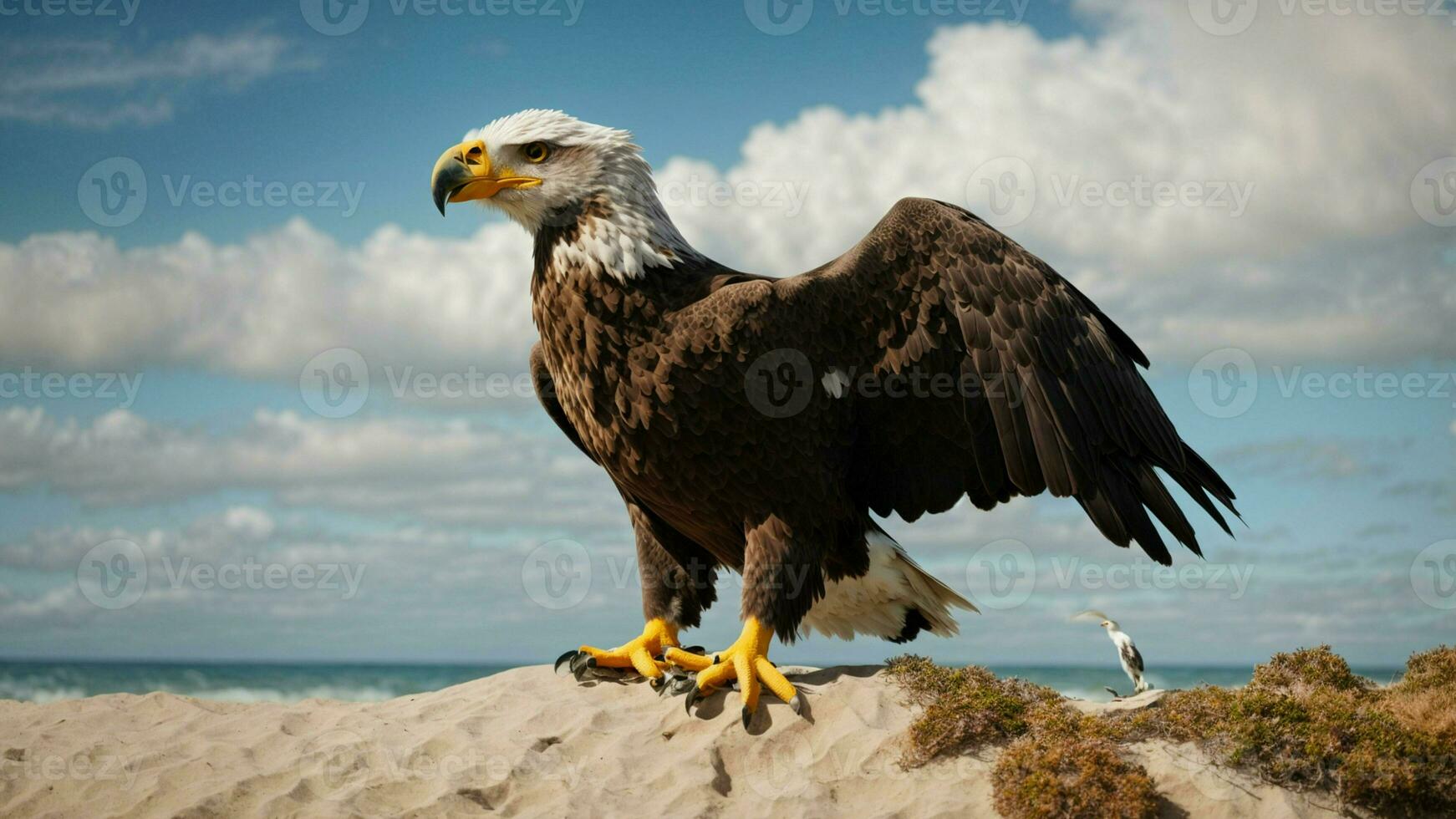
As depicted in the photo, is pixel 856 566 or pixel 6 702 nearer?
pixel 856 566

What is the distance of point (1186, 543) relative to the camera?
5223 millimetres

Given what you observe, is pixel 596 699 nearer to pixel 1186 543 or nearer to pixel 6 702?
pixel 1186 543

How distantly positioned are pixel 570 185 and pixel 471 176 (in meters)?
0.53

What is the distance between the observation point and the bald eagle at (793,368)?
515 cm

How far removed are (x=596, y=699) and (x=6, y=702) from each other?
434 centimetres

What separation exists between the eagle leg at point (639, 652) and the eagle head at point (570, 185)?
7.12 ft

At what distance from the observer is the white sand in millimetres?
4797

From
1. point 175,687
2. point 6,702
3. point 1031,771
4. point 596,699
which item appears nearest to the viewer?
point 1031,771

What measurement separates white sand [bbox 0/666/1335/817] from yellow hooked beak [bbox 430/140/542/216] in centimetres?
292

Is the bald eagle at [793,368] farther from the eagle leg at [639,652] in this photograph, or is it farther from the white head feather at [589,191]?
the eagle leg at [639,652]

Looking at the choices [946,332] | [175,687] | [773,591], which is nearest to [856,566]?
[773,591]

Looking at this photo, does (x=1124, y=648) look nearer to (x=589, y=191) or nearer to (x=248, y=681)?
(x=589, y=191)

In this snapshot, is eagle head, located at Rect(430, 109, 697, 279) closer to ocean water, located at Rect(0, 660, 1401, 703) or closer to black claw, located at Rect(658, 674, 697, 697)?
black claw, located at Rect(658, 674, 697, 697)

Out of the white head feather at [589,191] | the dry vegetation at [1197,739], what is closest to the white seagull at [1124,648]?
the dry vegetation at [1197,739]
